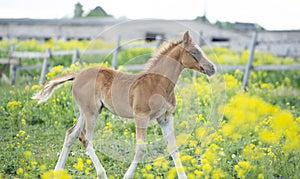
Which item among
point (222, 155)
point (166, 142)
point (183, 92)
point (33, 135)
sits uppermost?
point (183, 92)

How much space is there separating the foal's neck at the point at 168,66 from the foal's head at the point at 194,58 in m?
0.08

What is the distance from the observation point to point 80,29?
1187 inches

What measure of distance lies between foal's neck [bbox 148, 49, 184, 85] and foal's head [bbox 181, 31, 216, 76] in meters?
0.08

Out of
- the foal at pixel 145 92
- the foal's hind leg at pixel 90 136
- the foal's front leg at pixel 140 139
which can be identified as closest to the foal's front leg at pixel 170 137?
the foal at pixel 145 92

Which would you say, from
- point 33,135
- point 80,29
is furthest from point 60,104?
point 80,29

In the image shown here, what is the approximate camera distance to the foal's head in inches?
197

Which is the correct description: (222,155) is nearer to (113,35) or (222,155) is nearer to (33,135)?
(113,35)

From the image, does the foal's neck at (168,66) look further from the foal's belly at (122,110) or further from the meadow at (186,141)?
the foal's belly at (122,110)

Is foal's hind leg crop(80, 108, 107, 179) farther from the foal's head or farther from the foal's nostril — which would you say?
the foal's nostril

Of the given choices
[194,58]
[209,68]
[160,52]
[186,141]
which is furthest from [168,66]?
[186,141]

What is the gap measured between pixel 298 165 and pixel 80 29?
84.5ft

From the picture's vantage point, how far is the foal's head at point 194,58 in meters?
5.00

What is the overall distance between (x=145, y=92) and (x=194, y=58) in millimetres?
602

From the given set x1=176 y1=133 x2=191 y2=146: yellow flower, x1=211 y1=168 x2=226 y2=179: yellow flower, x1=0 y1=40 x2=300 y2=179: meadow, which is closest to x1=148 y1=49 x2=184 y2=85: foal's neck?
x1=0 y1=40 x2=300 y2=179: meadow
